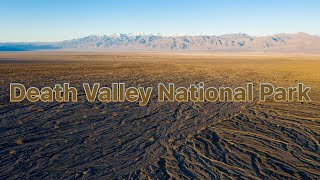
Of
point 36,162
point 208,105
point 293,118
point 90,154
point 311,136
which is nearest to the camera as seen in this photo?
point 36,162

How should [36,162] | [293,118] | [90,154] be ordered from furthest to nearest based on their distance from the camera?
[293,118]
[90,154]
[36,162]

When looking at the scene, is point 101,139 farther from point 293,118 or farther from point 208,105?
point 293,118

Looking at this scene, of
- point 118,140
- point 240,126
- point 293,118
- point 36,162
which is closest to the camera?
point 36,162

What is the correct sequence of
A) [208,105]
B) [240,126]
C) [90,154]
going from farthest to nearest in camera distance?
1. [208,105]
2. [240,126]
3. [90,154]

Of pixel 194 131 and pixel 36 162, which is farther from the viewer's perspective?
pixel 194 131

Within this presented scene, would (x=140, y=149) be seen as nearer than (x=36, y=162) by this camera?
No

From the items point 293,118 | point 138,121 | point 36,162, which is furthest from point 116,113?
point 293,118

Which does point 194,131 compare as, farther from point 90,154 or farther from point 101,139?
point 90,154

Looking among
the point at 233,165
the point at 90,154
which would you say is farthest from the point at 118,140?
the point at 233,165
